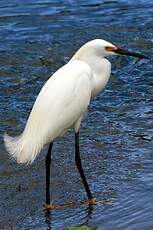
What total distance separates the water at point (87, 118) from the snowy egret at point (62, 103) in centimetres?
25

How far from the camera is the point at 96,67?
626cm

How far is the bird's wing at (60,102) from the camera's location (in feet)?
19.7

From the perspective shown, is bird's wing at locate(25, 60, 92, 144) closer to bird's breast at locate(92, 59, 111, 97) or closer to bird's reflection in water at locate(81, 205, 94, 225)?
bird's breast at locate(92, 59, 111, 97)

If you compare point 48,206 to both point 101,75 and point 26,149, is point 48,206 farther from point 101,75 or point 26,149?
point 101,75

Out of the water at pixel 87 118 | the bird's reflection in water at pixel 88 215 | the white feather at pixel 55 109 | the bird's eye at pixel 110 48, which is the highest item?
the bird's eye at pixel 110 48

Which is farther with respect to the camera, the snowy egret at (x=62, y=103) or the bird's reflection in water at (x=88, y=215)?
the snowy egret at (x=62, y=103)

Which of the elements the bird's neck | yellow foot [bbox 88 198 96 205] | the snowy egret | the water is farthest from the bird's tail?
the bird's neck

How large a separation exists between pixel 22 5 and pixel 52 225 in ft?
26.6

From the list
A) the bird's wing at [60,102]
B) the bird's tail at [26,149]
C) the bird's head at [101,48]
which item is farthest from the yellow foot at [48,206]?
the bird's head at [101,48]

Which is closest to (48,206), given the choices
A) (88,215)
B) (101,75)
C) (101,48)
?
(88,215)

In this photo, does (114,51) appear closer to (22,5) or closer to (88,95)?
(88,95)

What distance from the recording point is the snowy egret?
6.00 m

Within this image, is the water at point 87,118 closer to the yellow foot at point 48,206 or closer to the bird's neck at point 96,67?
the yellow foot at point 48,206

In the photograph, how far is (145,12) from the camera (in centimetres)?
1285
